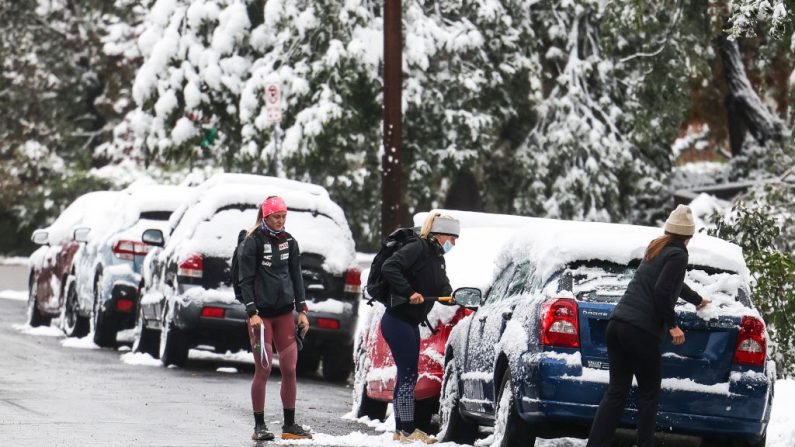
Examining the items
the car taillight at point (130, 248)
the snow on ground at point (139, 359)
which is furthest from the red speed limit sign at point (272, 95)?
the snow on ground at point (139, 359)

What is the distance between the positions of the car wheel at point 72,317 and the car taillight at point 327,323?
236 inches

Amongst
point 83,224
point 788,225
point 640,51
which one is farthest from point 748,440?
point 640,51

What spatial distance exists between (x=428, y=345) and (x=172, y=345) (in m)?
5.09

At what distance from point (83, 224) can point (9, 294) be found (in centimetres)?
1011

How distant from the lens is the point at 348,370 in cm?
1705

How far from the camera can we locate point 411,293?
1137 cm

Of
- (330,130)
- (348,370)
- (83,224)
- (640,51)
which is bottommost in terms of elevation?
(348,370)

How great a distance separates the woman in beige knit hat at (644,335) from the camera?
904cm

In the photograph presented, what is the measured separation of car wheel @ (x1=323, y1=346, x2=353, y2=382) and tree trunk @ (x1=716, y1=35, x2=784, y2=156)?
14195 mm

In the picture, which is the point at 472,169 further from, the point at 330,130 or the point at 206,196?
the point at 206,196

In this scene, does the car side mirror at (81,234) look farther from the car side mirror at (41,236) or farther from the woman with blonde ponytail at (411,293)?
the woman with blonde ponytail at (411,293)

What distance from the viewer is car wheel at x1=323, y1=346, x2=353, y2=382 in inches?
663

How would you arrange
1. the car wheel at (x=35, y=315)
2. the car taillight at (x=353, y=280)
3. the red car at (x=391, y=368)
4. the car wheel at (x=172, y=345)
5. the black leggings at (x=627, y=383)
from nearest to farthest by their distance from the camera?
1. the black leggings at (x=627, y=383)
2. the red car at (x=391, y=368)
3. the car taillight at (x=353, y=280)
4. the car wheel at (x=172, y=345)
5. the car wheel at (x=35, y=315)

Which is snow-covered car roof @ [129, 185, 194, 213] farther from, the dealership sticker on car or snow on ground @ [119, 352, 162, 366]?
the dealership sticker on car
